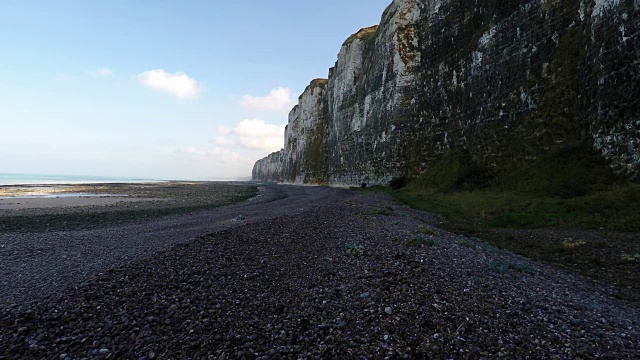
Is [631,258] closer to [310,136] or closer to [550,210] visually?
[550,210]

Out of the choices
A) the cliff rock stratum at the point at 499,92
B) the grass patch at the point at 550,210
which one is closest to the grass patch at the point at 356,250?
the grass patch at the point at 550,210

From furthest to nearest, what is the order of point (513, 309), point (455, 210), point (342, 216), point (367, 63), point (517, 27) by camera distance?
point (367, 63)
point (517, 27)
point (455, 210)
point (342, 216)
point (513, 309)

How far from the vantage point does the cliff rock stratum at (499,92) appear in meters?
22.9

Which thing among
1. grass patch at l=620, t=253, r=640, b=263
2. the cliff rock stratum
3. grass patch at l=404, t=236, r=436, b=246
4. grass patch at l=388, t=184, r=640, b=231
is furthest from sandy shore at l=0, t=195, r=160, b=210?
grass patch at l=620, t=253, r=640, b=263

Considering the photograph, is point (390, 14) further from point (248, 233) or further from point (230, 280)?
point (230, 280)

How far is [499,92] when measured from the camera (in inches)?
1378

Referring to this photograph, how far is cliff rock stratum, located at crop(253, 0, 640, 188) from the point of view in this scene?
22938mm

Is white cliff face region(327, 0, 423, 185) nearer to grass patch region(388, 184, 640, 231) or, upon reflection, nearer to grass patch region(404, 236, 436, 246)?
grass patch region(388, 184, 640, 231)

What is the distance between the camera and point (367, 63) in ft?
220

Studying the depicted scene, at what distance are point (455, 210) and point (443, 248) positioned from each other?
1638 cm

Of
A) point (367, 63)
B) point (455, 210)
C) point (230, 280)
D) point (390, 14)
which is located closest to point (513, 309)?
point (230, 280)

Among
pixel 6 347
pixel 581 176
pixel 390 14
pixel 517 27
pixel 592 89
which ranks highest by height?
pixel 390 14

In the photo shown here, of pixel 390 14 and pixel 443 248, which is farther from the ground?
pixel 390 14

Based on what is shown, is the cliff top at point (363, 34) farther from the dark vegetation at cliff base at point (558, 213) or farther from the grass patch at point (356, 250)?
the grass patch at point (356, 250)
